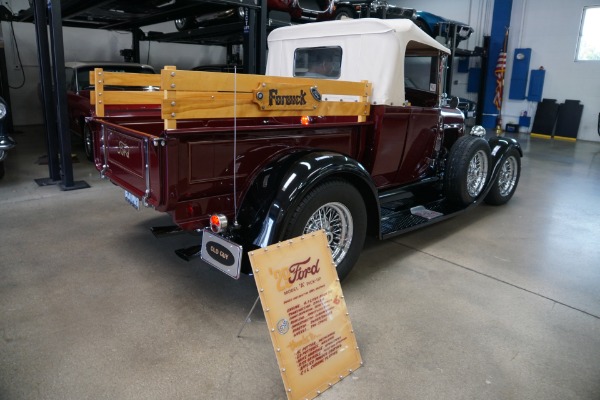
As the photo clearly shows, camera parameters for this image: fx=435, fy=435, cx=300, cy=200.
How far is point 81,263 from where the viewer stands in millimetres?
3533

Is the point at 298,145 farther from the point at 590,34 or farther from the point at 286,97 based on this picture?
the point at 590,34

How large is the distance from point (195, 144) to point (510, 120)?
13417mm

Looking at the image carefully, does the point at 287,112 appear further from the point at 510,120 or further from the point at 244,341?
the point at 510,120

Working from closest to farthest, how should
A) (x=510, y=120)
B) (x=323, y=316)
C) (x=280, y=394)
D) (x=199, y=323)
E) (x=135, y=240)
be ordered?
(x=280, y=394), (x=323, y=316), (x=199, y=323), (x=135, y=240), (x=510, y=120)

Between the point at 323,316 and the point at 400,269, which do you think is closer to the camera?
the point at 323,316

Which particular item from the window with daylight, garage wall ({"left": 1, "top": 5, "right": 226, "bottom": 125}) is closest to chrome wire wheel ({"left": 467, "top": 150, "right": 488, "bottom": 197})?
the window with daylight

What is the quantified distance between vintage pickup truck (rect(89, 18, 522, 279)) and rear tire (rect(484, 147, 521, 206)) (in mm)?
813

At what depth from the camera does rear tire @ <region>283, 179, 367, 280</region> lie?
281 cm

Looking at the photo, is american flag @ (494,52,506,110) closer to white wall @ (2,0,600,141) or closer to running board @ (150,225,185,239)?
white wall @ (2,0,600,141)

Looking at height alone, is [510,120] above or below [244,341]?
above

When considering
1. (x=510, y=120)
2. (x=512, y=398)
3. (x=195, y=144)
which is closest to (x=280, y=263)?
(x=195, y=144)

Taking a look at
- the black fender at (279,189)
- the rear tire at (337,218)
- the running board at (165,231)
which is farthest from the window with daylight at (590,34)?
the running board at (165,231)

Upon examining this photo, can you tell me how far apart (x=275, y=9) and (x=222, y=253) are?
5.50 metres

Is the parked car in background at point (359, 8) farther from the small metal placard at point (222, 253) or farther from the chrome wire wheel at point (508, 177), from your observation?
the small metal placard at point (222, 253)
